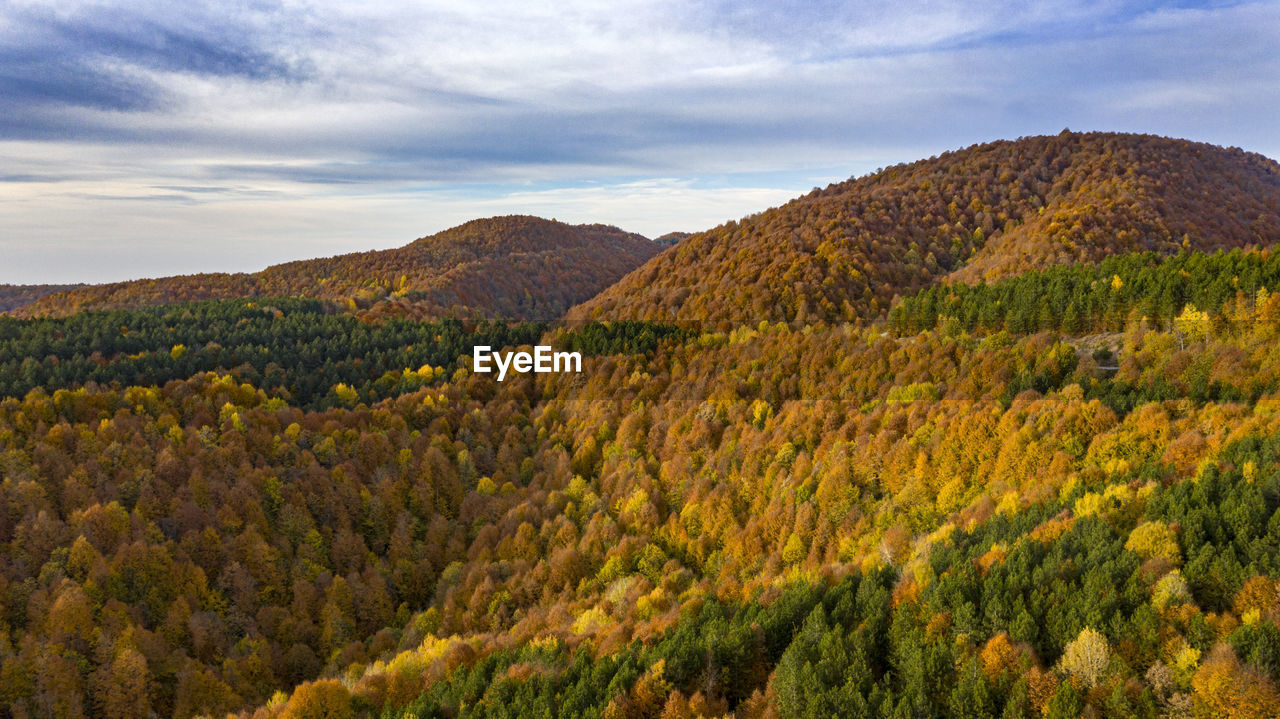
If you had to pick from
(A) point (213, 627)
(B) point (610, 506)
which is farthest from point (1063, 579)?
(A) point (213, 627)

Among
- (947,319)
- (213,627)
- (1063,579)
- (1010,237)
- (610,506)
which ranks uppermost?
(1010,237)

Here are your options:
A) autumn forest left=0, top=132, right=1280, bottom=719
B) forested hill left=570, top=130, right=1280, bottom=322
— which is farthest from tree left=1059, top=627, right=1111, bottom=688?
forested hill left=570, top=130, right=1280, bottom=322

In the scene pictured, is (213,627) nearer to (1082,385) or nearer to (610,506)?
(610,506)

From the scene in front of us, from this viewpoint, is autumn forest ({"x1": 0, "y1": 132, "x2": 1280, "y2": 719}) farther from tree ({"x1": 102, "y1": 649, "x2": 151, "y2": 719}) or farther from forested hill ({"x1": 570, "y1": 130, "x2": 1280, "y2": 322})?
forested hill ({"x1": 570, "y1": 130, "x2": 1280, "y2": 322})

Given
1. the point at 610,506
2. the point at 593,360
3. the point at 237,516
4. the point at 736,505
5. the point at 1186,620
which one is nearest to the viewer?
the point at 1186,620

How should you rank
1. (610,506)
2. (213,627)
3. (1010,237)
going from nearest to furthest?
(213,627) < (610,506) < (1010,237)

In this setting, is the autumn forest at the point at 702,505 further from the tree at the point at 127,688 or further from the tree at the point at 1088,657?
the tree at the point at 127,688
